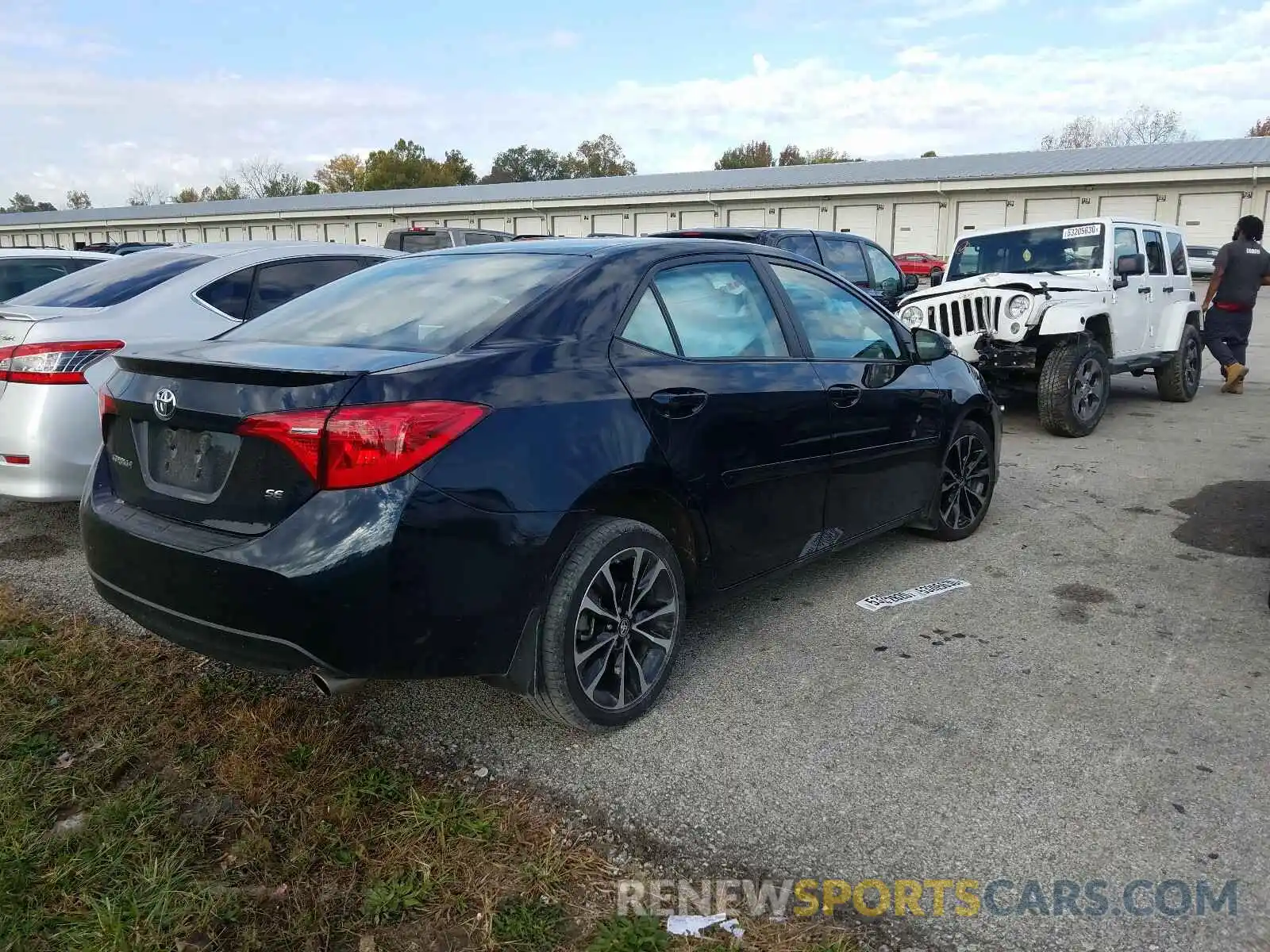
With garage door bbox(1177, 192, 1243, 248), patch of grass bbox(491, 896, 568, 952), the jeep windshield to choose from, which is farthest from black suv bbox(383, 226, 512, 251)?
garage door bbox(1177, 192, 1243, 248)

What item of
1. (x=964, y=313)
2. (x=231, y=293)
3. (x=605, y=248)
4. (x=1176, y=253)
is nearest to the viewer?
(x=605, y=248)

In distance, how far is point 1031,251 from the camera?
9.24 metres

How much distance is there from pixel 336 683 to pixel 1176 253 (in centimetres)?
1056

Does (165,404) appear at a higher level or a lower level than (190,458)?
higher

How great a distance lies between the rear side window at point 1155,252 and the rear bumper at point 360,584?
8972 millimetres

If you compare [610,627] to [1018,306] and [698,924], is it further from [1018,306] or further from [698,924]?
[1018,306]

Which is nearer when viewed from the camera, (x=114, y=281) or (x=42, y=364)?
(x=42, y=364)

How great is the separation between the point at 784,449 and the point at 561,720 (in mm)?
1418

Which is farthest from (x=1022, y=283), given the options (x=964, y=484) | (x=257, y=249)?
(x=257, y=249)

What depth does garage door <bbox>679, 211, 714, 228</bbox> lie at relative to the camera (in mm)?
42750

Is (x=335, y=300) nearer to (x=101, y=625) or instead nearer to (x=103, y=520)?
(x=103, y=520)

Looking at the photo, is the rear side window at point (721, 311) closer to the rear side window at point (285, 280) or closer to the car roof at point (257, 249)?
the rear side window at point (285, 280)

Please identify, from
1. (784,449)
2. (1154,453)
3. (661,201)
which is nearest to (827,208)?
(661,201)

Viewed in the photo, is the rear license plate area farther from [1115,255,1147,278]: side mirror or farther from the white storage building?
the white storage building
